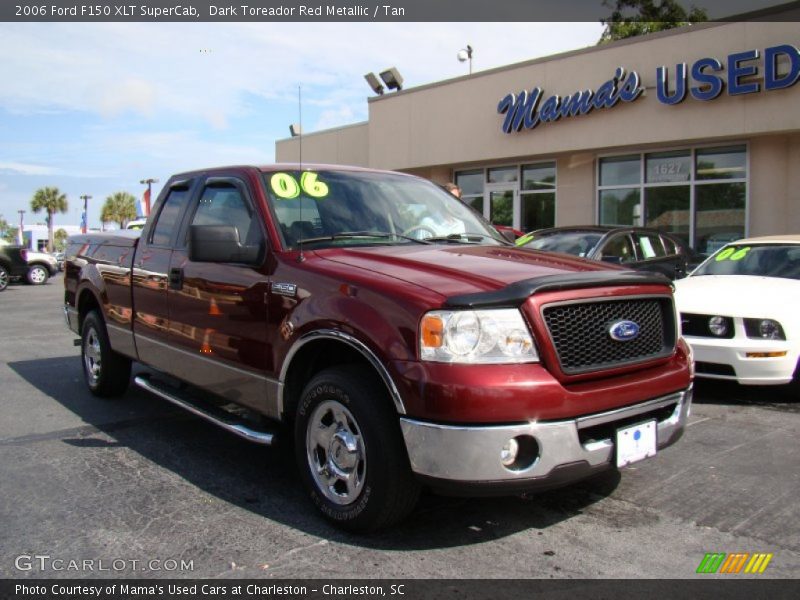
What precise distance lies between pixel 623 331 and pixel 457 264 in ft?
2.82

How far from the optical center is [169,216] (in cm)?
522

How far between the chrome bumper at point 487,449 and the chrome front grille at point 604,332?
0.29 meters

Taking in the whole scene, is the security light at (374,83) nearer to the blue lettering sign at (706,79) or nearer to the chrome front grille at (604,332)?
the blue lettering sign at (706,79)

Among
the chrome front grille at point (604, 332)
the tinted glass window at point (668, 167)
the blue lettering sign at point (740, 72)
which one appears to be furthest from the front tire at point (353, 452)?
the tinted glass window at point (668, 167)

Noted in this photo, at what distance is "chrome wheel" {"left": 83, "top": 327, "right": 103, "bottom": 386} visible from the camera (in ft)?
20.4

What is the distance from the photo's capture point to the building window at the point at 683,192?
13.9m

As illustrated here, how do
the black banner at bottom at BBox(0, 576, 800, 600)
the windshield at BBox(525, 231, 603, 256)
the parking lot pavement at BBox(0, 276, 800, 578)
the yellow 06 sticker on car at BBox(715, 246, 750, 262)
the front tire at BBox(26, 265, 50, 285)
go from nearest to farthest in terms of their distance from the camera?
1. the black banner at bottom at BBox(0, 576, 800, 600)
2. the parking lot pavement at BBox(0, 276, 800, 578)
3. the yellow 06 sticker on car at BBox(715, 246, 750, 262)
4. the windshield at BBox(525, 231, 603, 256)
5. the front tire at BBox(26, 265, 50, 285)

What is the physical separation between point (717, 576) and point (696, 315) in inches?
138

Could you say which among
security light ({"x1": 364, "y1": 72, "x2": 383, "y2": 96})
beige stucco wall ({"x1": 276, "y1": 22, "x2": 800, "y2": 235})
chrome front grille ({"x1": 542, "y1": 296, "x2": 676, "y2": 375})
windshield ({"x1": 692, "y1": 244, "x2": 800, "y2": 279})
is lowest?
chrome front grille ({"x1": 542, "y1": 296, "x2": 676, "y2": 375})

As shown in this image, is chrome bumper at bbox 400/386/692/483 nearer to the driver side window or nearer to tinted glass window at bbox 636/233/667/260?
the driver side window

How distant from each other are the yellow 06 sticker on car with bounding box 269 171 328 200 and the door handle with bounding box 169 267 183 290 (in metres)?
0.94

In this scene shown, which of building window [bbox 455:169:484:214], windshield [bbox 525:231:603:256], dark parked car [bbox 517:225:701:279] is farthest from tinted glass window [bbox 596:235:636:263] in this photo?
building window [bbox 455:169:484:214]

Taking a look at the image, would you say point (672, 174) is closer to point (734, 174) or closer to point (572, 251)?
point (734, 174)

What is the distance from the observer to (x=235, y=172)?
4504 mm
